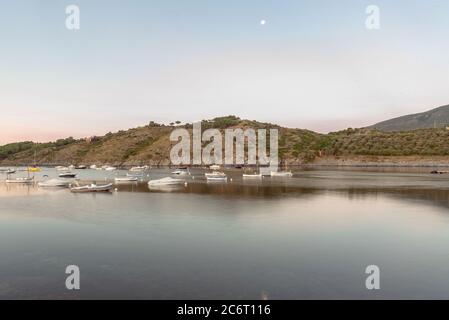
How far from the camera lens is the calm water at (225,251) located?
592 inches

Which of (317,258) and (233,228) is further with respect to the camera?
(233,228)

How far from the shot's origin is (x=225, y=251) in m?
20.7

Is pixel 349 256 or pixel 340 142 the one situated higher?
pixel 340 142

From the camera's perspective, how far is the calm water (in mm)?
15039

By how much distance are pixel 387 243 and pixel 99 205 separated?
98.5ft

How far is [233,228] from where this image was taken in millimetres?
Result: 27234

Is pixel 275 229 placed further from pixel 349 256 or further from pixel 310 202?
pixel 310 202

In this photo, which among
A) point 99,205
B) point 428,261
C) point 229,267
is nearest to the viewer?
point 229,267

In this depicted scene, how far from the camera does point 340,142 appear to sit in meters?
183

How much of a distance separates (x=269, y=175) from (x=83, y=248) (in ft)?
261
